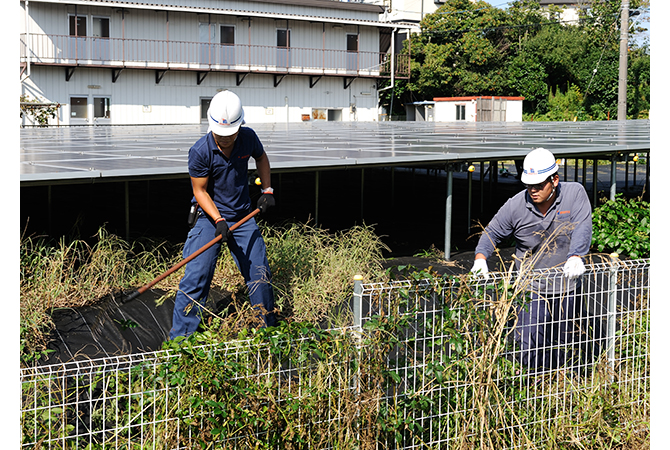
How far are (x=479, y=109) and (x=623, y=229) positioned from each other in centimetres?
2753

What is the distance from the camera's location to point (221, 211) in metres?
5.85

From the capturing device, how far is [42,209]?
11.9m

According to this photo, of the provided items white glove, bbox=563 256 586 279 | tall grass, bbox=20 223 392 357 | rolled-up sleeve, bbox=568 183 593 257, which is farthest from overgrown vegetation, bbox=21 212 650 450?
tall grass, bbox=20 223 392 357

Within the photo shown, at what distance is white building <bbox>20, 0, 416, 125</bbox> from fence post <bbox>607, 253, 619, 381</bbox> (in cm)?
2787

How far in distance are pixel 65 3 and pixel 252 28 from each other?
8307mm

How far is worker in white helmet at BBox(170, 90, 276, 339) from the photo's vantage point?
5.52 meters

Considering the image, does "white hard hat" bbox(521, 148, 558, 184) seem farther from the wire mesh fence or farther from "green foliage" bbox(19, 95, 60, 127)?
"green foliage" bbox(19, 95, 60, 127)

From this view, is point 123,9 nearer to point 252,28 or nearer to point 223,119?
point 252,28

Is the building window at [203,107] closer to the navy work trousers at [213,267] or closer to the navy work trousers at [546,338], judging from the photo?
the navy work trousers at [213,267]

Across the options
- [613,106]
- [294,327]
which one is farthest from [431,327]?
[613,106]

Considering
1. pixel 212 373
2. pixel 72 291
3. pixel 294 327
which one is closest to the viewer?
pixel 212 373

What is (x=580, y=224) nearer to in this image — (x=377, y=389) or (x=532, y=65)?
(x=377, y=389)

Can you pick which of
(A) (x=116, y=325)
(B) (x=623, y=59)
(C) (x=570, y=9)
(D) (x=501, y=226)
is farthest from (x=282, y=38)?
(C) (x=570, y=9)

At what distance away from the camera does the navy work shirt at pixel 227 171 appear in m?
5.68
